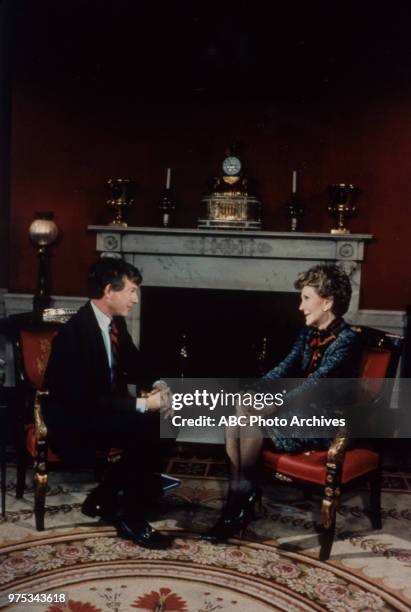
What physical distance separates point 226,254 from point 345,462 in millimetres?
2238

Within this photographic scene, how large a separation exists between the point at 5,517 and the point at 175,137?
2926mm

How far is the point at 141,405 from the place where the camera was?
105 inches

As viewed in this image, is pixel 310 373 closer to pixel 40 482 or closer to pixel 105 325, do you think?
pixel 105 325

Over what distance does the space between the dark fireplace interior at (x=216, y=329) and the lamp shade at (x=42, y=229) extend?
2.57 ft

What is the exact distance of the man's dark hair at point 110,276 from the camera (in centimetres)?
270

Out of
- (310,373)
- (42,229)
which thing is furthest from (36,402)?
(42,229)

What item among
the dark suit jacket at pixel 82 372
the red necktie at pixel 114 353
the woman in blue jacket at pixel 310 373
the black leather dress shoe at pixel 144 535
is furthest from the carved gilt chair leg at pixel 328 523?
the red necktie at pixel 114 353

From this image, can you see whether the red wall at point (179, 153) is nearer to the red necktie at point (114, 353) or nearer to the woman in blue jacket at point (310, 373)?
the woman in blue jacket at point (310, 373)

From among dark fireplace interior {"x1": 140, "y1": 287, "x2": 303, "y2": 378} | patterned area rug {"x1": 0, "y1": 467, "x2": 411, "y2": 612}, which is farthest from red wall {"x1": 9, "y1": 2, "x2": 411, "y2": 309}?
patterned area rug {"x1": 0, "y1": 467, "x2": 411, "y2": 612}

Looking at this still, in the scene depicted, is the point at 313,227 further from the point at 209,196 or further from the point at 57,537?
the point at 57,537

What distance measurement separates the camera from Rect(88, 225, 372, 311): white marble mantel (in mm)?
4559

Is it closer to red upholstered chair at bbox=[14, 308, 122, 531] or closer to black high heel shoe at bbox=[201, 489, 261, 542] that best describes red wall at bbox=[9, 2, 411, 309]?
red upholstered chair at bbox=[14, 308, 122, 531]

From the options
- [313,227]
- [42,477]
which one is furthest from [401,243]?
[42,477]

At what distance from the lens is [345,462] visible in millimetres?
2686
